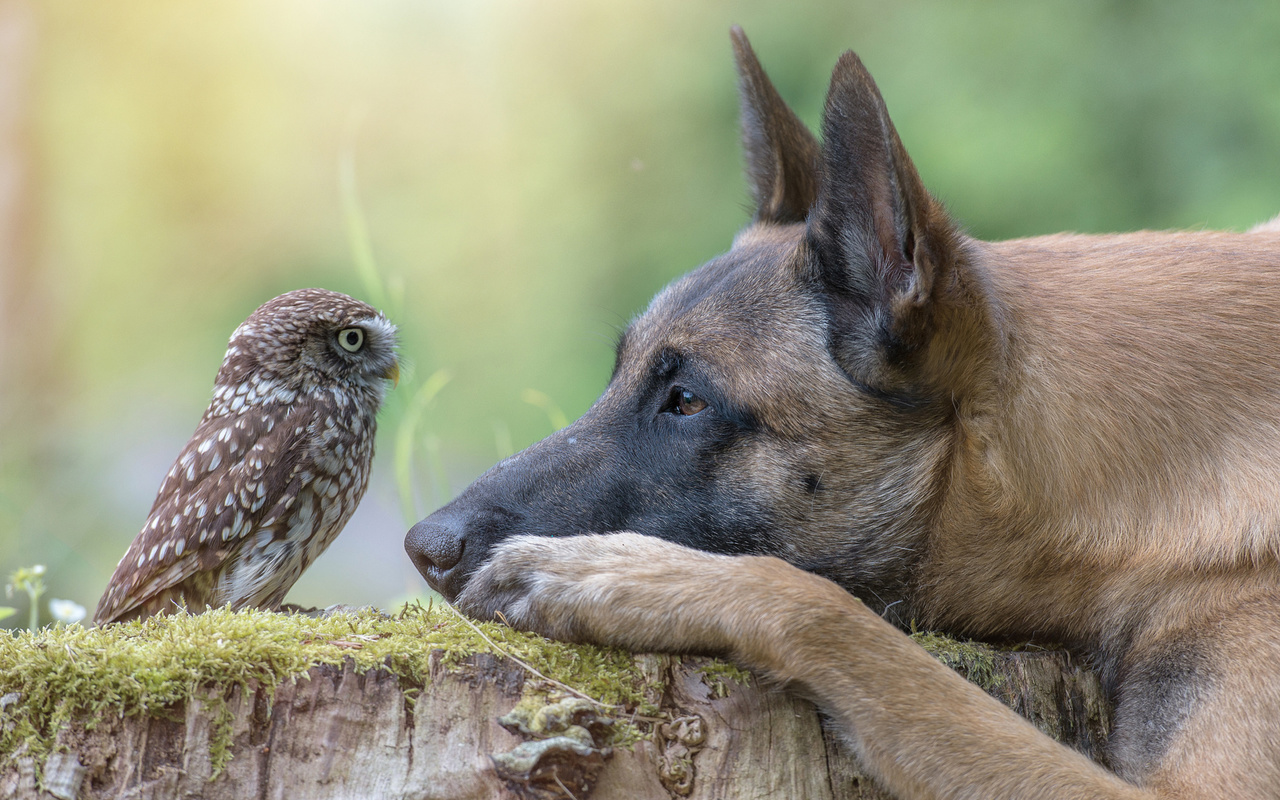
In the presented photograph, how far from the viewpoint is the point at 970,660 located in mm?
2334

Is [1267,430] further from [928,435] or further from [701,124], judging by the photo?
[701,124]

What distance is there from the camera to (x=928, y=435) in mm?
2527

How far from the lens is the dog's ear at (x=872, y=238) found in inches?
89.4

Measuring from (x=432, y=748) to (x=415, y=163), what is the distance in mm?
6265

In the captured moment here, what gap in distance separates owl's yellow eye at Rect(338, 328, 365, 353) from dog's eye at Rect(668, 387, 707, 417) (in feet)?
4.27

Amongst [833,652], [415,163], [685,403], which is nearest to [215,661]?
[833,652]

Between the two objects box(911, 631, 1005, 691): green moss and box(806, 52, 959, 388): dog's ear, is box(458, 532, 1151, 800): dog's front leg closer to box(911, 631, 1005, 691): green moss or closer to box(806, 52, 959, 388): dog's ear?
box(911, 631, 1005, 691): green moss

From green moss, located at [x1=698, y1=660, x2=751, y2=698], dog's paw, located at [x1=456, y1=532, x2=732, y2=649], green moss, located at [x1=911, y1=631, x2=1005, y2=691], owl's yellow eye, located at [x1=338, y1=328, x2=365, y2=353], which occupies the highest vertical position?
owl's yellow eye, located at [x1=338, y1=328, x2=365, y2=353]

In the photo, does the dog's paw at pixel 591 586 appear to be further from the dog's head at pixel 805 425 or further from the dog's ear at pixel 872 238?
the dog's ear at pixel 872 238

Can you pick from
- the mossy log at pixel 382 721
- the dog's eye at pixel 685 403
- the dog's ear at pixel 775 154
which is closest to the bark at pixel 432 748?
the mossy log at pixel 382 721

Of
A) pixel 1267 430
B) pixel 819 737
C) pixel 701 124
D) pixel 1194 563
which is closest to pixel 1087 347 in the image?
pixel 1267 430

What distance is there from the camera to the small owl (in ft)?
9.20

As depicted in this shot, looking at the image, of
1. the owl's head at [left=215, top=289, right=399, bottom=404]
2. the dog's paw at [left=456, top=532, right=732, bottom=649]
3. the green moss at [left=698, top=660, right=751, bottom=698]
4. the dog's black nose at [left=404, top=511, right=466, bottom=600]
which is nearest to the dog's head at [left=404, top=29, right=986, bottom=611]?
the dog's black nose at [left=404, top=511, right=466, bottom=600]

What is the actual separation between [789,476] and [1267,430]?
3.92 feet
